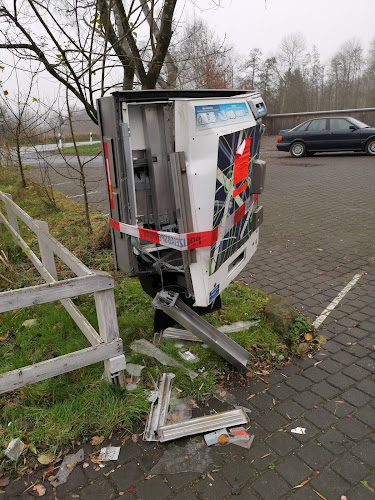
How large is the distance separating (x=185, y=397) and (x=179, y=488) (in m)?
0.84

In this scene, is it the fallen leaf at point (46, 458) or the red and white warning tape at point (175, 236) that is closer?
the fallen leaf at point (46, 458)

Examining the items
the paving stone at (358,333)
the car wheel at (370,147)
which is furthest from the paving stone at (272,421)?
the car wheel at (370,147)

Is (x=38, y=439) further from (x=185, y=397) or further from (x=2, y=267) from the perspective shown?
(x=2, y=267)

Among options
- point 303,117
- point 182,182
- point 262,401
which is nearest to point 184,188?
point 182,182

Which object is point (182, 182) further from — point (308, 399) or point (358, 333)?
point (358, 333)

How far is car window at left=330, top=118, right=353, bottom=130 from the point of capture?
15125 millimetres

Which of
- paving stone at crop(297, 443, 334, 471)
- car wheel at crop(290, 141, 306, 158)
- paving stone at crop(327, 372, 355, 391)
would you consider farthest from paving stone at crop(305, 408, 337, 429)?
car wheel at crop(290, 141, 306, 158)

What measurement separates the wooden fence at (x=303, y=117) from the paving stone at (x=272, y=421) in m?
25.5

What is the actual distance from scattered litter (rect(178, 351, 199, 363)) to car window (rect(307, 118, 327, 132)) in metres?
14.1

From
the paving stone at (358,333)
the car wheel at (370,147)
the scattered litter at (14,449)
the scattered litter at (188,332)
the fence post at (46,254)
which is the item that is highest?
the car wheel at (370,147)

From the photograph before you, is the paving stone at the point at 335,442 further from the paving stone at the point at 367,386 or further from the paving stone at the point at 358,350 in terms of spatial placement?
the paving stone at the point at 358,350

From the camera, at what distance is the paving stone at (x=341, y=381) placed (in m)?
3.34

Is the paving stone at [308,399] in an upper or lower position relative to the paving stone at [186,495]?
upper

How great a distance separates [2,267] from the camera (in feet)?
18.6
